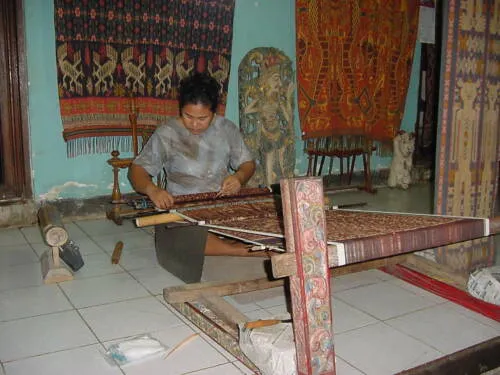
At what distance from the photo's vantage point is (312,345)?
1564mm

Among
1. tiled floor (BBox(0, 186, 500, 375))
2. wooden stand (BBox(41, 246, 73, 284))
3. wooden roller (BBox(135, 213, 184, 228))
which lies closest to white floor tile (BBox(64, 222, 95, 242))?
tiled floor (BBox(0, 186, 500, 375))

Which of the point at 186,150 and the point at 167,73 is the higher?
the point at 167,73

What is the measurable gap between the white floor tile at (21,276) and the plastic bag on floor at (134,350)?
100cm

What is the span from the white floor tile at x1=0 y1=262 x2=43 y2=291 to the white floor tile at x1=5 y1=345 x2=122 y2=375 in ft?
2.99

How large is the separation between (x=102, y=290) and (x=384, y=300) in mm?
1473

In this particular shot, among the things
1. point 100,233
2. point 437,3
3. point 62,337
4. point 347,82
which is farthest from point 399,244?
point 437,3

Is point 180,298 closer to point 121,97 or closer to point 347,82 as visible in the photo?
point 121,97

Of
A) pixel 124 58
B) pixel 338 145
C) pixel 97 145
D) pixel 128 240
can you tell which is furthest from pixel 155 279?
pixel 338 145

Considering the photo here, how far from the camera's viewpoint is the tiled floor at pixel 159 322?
1.99 metres

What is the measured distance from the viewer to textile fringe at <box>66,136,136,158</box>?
4.33 metres

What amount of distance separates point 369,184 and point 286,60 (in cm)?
161

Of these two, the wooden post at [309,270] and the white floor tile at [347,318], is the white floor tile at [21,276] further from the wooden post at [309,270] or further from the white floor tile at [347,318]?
the wooden post at [309,270]

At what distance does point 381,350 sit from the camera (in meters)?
2.10

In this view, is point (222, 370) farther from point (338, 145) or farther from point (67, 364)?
point (338, 145)
